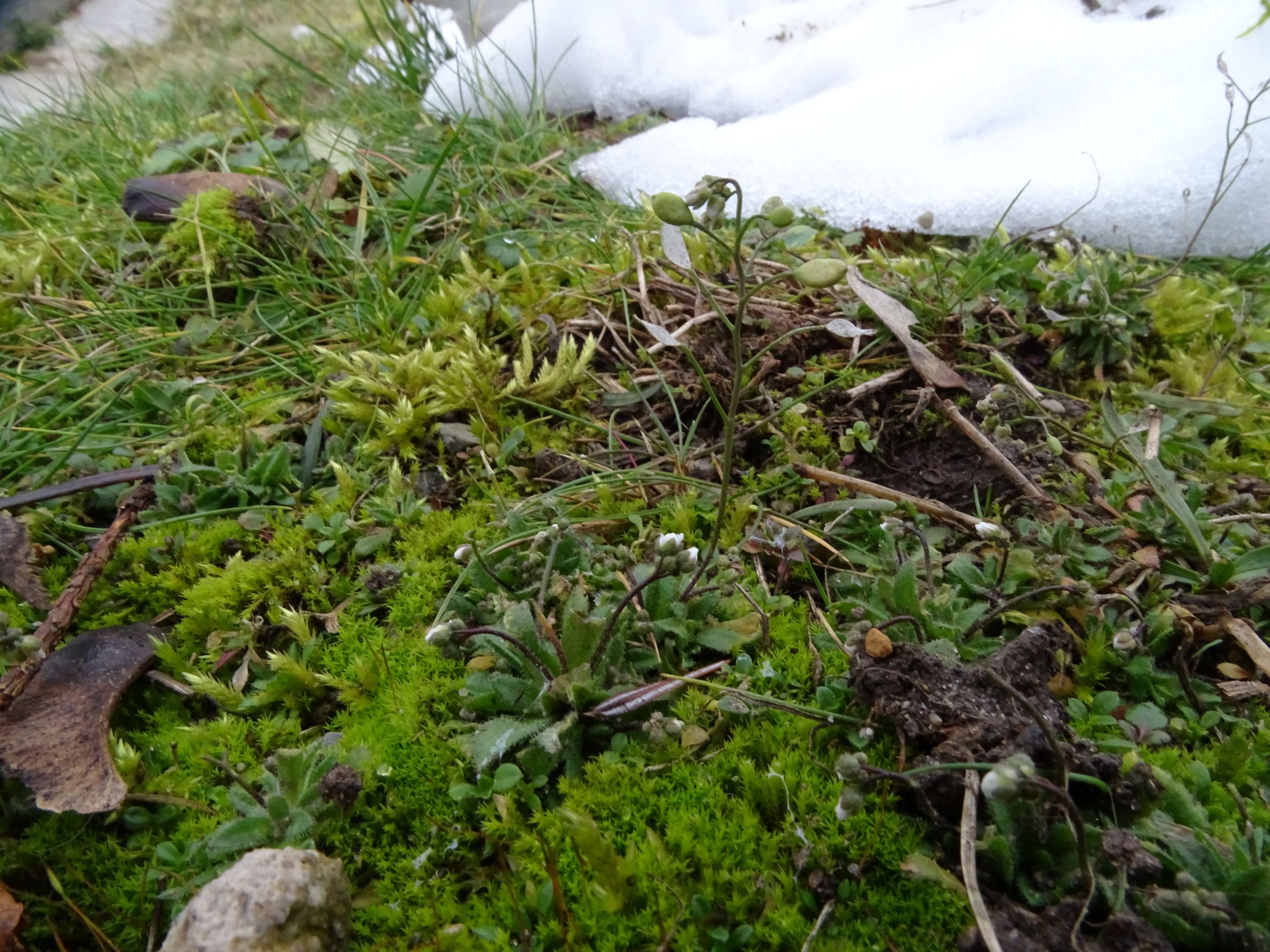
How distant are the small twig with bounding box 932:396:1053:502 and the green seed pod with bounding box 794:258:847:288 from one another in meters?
0.91

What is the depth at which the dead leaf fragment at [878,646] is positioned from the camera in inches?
50.3

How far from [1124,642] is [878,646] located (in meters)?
0.50

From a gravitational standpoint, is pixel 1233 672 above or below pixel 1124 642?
below

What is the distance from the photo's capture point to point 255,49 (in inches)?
233

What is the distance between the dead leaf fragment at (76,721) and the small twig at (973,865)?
140cm

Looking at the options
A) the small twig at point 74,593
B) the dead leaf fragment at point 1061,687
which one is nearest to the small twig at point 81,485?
the small twig at point 74,593

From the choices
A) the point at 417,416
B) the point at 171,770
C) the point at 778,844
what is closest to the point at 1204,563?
the point at 778,844

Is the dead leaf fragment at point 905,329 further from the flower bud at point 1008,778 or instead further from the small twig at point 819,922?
the small twig at point 819,922

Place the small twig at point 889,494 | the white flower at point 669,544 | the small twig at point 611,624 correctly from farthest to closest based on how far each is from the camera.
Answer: the small twig at point 889,494, the white flower at point 669,544, the small twig at point 611,624

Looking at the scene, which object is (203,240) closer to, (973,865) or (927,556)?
(927,556)

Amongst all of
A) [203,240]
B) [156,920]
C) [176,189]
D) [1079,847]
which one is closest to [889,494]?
[1079,847]

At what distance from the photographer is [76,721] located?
1.39 meters

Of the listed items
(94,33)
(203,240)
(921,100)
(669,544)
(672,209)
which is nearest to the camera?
(672,209)

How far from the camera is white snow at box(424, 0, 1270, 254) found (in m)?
2.56
